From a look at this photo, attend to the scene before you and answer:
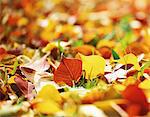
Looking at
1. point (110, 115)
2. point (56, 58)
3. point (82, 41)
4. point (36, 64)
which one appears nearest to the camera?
point (110, 115)

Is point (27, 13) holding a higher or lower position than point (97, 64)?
higher

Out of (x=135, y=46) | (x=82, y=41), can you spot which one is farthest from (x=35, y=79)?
(x=82, y=41)

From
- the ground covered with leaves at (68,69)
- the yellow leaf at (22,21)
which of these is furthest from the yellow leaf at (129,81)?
the yellow leaf at (22,21)

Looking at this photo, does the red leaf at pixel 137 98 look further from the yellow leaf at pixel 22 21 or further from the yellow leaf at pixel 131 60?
the yellow leaf at pixel 22 21

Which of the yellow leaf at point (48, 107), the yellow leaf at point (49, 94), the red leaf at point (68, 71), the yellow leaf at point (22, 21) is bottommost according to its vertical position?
the yellow leaf at point (48, 107)

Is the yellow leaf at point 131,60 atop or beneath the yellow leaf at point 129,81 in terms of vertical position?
atop

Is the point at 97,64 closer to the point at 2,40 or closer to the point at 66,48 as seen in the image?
the point at 66,48

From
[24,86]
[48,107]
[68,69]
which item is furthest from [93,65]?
[48,107]

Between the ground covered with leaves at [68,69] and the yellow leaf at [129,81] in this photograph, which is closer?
the ground covered with leaves at [68,69]
